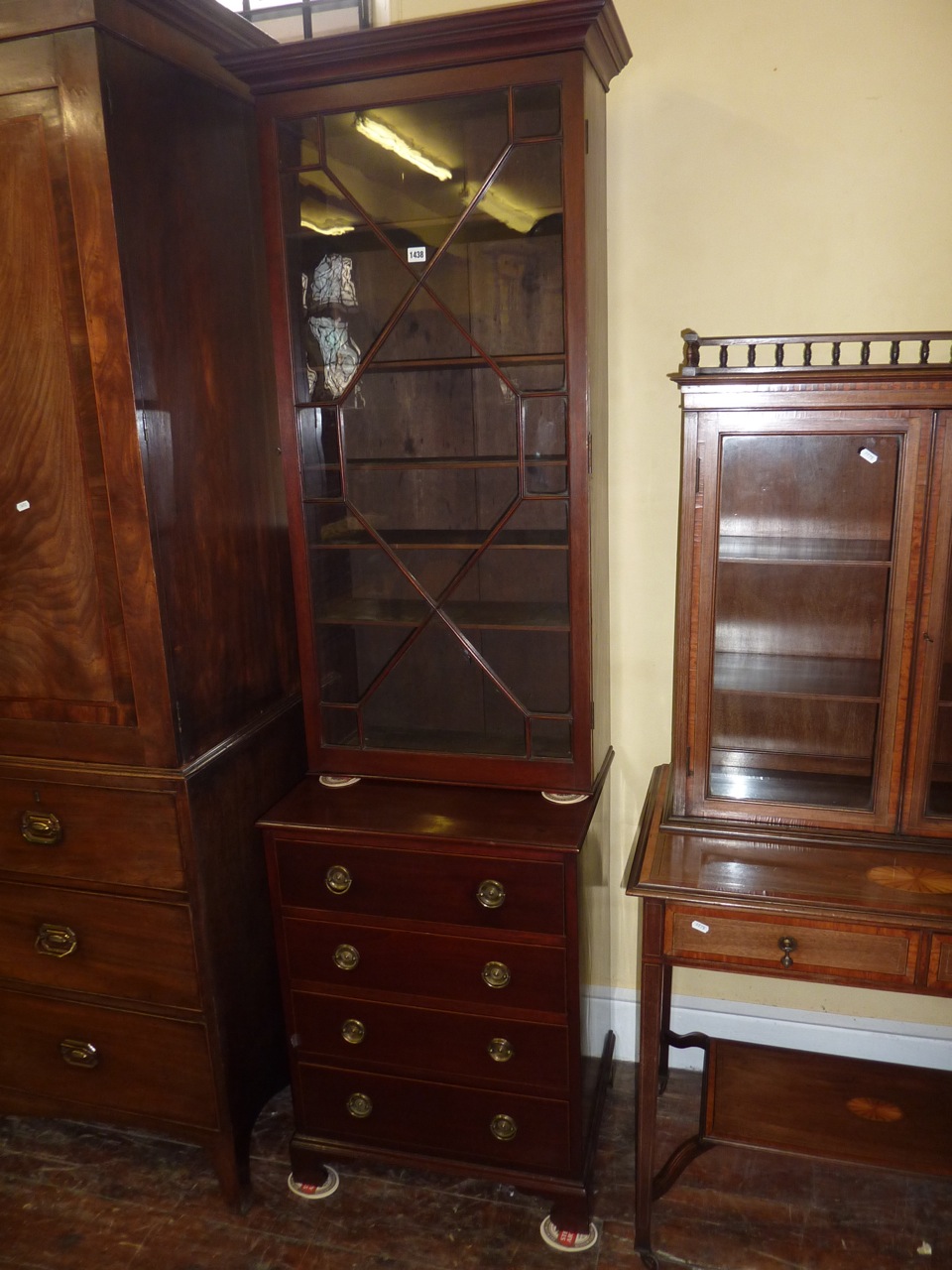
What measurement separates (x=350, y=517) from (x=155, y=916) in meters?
0.89

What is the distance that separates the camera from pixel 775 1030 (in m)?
2.24

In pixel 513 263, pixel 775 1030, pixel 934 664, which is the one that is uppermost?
pixel 513 263

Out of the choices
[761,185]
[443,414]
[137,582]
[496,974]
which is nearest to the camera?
[137,582]

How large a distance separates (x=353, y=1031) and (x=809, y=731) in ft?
3.69

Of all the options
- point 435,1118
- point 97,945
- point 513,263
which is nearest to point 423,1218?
point 435,1118

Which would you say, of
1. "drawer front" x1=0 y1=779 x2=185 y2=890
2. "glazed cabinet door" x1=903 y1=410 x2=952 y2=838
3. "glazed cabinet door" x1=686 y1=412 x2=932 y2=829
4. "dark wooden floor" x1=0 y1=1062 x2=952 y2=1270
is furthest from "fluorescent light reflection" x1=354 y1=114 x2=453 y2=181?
"dark wooden floor" x1=0 y1=1062 x2=952 y2=1270

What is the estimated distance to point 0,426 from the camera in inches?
65.3

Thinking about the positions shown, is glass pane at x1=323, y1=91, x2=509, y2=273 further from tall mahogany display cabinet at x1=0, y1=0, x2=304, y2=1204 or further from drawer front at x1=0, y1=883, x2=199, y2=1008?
drawer front at x1=0, y1=883, x2=199, y2=1008

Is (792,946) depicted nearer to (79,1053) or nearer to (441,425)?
(441,425)

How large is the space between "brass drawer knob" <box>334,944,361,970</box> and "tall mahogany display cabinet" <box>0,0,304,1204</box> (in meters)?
0.23

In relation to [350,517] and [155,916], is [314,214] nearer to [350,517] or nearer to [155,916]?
[350,517]

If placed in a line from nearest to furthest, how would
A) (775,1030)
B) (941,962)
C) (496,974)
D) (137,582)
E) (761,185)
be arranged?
(941,962) → (137,582) → (496,974) → (761,185) → (775,1030)

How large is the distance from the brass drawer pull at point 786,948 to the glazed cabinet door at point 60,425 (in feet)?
3.99

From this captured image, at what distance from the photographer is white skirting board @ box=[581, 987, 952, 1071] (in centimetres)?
215
